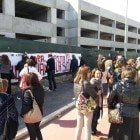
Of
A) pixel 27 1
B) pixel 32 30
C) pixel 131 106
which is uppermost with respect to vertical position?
pixel 27 1

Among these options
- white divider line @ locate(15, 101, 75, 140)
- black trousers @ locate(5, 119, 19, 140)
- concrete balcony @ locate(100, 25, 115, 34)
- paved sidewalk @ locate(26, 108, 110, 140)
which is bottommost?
paved sidewalk @ locate(26, 108, 110, 140)

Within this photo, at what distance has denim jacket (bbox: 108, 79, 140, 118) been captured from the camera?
6.17 m

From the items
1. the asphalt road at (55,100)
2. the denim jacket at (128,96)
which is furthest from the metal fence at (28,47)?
the denim jacket at (128,96)

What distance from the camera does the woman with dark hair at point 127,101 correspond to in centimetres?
618

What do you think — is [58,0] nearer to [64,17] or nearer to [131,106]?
[64,17]

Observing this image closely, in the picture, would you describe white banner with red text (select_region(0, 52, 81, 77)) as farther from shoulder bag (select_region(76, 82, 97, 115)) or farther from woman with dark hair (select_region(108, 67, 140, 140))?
woman with dark hair (select_region(108, 67, 140, 140))

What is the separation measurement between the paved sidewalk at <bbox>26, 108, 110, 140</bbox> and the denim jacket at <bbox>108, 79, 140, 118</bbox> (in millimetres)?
1929

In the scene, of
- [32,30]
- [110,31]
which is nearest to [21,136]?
[32,30]

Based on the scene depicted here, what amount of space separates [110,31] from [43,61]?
48.2 meters

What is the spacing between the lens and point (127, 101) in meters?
6.22

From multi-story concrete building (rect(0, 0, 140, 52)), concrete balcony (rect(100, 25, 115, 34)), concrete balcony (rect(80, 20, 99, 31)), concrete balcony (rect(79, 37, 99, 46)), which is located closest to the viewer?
multi-story concrete building (rect(0, 0, 140, 52))

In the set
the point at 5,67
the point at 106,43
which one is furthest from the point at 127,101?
the point at 106,43

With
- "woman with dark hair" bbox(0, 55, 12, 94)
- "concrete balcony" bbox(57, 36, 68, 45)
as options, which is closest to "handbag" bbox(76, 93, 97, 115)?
"woman with dark hair" bbox(0, 55, 12, 94)

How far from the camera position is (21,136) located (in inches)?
317
